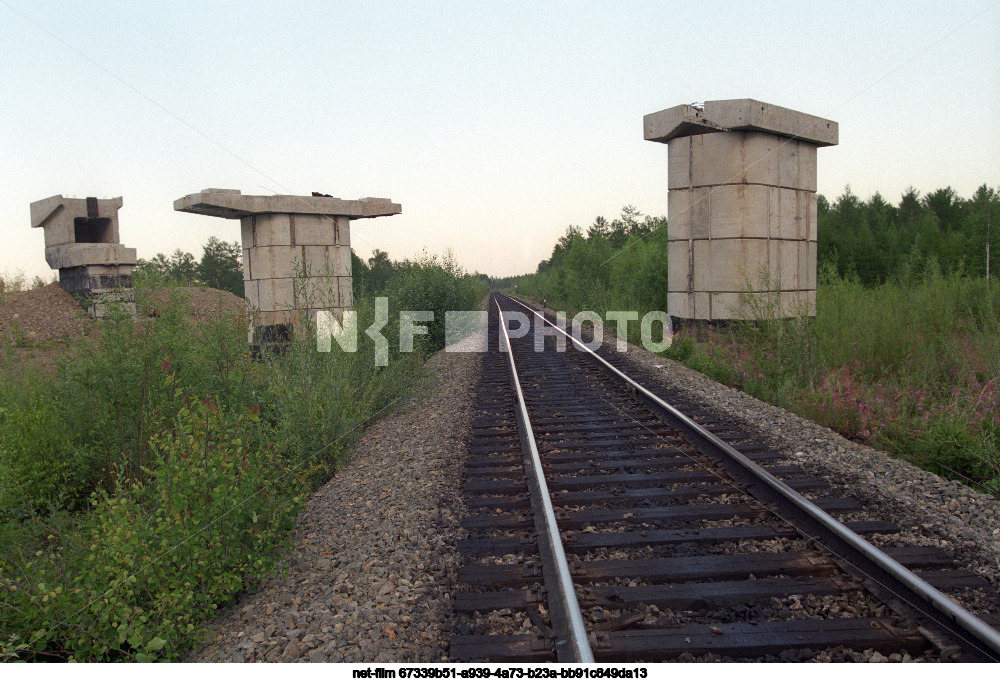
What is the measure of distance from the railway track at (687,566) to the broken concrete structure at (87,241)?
13.2m

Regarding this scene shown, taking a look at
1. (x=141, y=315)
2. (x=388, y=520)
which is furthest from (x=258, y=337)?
(x=388, y=520)

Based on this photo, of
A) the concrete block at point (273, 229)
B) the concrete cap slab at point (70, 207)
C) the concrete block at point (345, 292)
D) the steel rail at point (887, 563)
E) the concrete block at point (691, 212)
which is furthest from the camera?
the concrete cap slab at point (70, 207)

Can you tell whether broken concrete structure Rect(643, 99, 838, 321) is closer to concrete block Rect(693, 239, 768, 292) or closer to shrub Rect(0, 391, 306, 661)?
concrete block Rect(693, 239, 768, 292)

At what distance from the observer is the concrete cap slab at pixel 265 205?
11.2m

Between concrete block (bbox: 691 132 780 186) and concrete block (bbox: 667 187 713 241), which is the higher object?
concrete block (bbox: 691 132 780 186)

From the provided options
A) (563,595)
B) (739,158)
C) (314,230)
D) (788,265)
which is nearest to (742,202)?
(739,158)

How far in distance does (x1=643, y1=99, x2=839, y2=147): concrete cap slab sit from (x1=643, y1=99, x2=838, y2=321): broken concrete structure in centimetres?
2

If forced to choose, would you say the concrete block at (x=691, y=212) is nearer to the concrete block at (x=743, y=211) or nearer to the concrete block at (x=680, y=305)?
the concrete block at (x=743, y=211)

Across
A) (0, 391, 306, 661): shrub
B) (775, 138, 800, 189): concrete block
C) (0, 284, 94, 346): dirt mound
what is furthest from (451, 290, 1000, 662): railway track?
(0, 284, 94, 346): dirt mound

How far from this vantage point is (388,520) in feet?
15.6

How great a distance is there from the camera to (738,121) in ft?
40.2

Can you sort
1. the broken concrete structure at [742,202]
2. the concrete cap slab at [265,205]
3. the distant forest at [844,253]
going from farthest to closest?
the distant forest at [844,253] < the broken concrete structure at [742,202] < the concrete cap slab at [265,205]

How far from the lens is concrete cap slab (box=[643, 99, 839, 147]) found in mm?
12258

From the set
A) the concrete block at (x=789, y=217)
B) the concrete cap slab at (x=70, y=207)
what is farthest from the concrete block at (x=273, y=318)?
the concrete block at (x=789, y=217)
